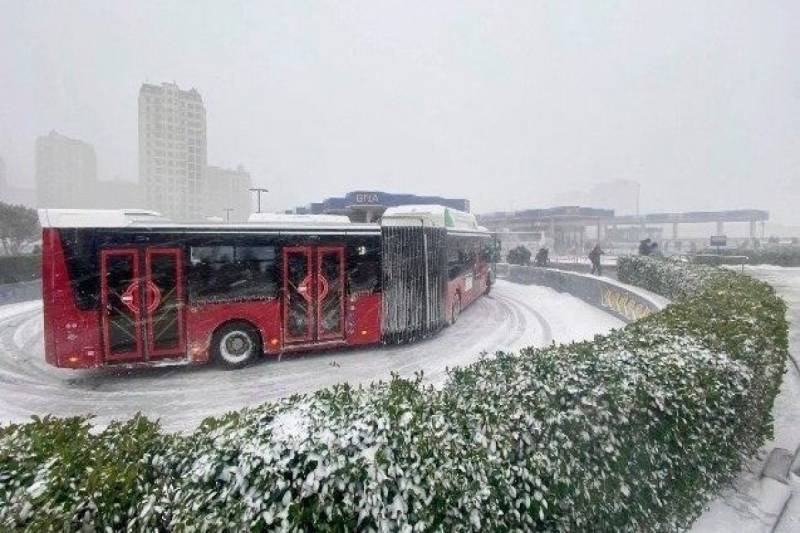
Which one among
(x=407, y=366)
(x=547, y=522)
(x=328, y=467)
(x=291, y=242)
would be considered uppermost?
(x=291, y=242)

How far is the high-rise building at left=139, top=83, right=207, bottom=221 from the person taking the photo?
11288 centimetres

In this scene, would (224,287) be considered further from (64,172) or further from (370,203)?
(64,172)

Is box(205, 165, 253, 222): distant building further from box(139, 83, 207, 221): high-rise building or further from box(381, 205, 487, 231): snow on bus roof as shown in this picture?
box(381, 205, 487, 231): snow on bus roof

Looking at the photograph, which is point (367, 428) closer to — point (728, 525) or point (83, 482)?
point (83, 482)

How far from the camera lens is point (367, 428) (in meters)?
2.84

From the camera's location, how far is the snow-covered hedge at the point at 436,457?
238 cm

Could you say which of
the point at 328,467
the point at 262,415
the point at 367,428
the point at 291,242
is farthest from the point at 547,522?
the point at 291,242

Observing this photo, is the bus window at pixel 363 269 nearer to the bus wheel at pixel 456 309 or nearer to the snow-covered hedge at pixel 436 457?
the bus wheel at pixel 456 309

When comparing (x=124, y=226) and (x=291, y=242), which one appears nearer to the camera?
(x=124, y=226)

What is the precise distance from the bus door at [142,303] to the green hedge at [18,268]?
1597cm

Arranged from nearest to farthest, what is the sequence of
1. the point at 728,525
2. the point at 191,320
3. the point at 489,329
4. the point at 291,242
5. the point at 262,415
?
the point at 262,415 → the point at 728,525 → the point at 191,320 → the point at 291,242 → the point at 489,329

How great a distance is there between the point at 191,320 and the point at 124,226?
2.26 meters

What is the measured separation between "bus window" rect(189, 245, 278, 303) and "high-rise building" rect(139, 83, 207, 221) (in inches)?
4466

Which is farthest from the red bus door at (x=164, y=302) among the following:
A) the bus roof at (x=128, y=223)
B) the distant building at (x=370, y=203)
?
the distant building at (x=370, y=203)
